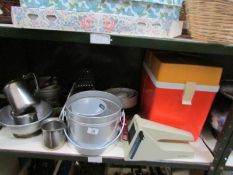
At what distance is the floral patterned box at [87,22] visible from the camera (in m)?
0.74

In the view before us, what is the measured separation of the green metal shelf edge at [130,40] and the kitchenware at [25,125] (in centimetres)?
40

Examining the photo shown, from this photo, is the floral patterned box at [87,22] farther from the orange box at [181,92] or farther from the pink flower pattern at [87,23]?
the orange box at [181,92]

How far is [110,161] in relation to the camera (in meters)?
0.91

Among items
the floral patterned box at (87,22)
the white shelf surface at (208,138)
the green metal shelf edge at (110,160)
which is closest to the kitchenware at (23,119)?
the green metal shelf edge at (110,160)

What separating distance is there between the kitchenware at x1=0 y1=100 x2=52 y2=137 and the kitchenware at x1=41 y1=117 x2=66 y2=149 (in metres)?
0.04

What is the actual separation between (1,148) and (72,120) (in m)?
0.36

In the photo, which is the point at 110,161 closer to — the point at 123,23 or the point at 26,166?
the point at 123,23

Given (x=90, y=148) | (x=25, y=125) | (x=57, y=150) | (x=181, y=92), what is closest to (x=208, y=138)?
(x=181, y=92)

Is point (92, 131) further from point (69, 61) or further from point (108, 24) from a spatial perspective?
point (69, 61)

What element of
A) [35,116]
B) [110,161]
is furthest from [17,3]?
[110,161]

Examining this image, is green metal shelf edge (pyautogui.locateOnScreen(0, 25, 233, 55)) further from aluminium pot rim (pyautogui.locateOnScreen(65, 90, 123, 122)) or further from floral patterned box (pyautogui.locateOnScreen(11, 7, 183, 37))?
aluminium pot rim (pyautogui.locateOnScreen(65, 90, 123, 122))

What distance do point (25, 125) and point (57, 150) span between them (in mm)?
182

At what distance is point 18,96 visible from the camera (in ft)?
3.09

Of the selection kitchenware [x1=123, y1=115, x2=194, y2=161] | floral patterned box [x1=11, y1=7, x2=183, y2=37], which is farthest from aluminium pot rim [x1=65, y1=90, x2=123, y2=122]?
floral patterned box [x1=11, y1=7, x2=183, y2=37]
